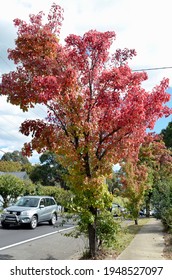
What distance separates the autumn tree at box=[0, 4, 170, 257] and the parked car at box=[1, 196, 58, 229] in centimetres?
876

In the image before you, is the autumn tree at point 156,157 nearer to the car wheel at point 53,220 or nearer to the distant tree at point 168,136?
the distant tree at point 168,136

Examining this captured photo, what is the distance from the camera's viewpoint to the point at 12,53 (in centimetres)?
838

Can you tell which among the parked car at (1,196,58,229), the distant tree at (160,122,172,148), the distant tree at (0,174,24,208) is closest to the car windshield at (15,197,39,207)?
the parked car at (1,196,58,229)

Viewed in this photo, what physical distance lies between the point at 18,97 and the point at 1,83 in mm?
579

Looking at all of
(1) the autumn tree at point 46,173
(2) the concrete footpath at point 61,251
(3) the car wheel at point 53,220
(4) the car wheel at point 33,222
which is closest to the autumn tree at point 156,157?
(3) the car wheel at point 53,220

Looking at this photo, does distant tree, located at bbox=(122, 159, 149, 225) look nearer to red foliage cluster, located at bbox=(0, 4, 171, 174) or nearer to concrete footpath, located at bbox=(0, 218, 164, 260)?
concrete footpath, located at bbox=(0, 218, 164, 260)

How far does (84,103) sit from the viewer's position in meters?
8.22

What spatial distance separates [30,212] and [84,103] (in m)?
10.1

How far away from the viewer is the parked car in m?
16.6

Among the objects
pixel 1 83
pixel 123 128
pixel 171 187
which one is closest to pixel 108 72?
pixel 123 128

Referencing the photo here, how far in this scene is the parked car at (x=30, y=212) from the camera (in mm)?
16609

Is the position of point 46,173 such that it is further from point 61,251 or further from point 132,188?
point 61,251

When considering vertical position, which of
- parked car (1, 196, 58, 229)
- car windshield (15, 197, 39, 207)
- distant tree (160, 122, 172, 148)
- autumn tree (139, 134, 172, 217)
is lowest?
parked car (1, 196, 58, 229)

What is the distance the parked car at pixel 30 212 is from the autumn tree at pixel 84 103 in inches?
345
